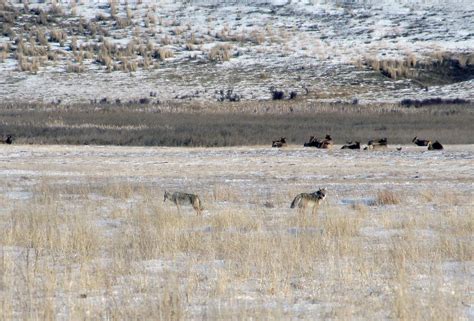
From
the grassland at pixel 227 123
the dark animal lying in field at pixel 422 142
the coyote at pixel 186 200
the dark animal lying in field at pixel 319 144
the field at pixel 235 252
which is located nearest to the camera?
the field at pixel 235 252

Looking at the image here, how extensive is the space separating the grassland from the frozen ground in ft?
9.44

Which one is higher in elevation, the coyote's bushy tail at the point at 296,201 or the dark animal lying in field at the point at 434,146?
the coyote's bushy tail at the point at 296,201

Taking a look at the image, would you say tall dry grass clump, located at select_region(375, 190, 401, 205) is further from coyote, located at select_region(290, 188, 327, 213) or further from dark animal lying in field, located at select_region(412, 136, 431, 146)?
dark animal lying in field, located at select_region(412, 136, 431, 146)

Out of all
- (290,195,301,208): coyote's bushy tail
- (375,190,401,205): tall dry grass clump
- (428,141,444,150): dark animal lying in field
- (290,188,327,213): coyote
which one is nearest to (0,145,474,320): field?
(375,190,401,205): tall dry grass clump

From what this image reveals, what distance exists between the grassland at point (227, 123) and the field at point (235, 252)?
46.0ft

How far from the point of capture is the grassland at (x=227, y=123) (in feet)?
118

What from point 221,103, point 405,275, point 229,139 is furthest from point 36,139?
point 405,275

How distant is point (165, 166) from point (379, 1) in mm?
40330

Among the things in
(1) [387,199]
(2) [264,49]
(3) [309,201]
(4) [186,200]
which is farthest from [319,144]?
(2) [264,49]

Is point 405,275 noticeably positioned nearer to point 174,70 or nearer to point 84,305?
point 84,305

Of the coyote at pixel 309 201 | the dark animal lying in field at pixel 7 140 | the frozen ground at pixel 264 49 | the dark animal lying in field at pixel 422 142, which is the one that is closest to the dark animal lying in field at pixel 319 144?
the dark animal lying in field at pixel 422 142

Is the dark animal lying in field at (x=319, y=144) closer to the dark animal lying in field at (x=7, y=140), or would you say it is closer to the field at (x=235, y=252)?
the field at (x=235, y=252)

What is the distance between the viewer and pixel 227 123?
133ft

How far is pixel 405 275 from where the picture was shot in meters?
9.41
